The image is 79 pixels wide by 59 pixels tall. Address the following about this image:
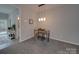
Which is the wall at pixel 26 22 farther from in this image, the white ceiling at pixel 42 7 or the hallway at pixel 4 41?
the hallway at pixel 4 41

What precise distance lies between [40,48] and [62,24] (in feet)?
2.80

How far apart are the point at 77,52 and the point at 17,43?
4.89 feet

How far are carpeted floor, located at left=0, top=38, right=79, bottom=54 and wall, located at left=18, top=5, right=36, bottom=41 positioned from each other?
0.49 ft

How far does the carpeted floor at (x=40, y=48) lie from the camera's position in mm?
1979

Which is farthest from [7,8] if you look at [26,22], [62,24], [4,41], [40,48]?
[62,24]

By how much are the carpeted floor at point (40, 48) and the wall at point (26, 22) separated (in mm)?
151

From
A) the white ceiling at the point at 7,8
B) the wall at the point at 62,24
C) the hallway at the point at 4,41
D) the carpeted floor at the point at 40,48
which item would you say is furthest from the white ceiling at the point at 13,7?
the carpeted floor at the point at 40,48

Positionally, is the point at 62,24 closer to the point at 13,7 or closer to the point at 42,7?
the point at 42,7

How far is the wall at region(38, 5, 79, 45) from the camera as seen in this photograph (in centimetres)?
210

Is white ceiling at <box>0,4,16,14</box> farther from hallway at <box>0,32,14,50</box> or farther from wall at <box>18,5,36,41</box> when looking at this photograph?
hallway at <box>0,32,14,50</box>

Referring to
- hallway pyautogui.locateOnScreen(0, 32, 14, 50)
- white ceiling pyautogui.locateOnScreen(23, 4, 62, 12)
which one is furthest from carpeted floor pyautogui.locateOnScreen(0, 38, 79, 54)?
white ceiling pyautogui.locateOnScreen(23, 4, 62, 12)

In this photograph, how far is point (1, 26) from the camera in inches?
73.9
